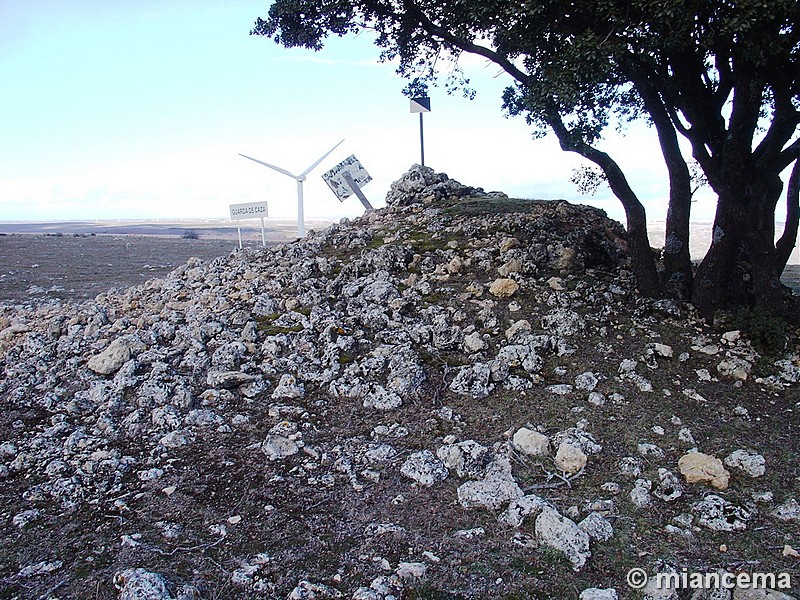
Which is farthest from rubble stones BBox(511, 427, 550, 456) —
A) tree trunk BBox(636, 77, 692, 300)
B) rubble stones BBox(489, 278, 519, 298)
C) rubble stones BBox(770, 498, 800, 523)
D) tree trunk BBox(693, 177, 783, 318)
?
tree trunk BBox(636, 77, 692, 300)

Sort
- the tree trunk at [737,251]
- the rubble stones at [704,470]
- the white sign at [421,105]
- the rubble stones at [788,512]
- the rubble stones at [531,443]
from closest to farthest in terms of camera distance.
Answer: the rubble stones at [788,512]
the rubble stones at [704,470]
the rubble stones at [531,443]
the tree trunk at [737,251]
the white sign at [421,105]

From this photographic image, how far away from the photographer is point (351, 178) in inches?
614

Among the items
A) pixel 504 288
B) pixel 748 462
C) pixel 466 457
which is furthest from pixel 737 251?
pixel 466 457

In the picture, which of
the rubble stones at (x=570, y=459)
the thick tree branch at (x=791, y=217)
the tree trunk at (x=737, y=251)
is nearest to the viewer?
the rubble stones at (x=570, y=459)

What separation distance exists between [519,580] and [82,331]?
9.02 meters

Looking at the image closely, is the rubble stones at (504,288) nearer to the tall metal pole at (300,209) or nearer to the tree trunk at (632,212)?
the tree trunk at (632,212)

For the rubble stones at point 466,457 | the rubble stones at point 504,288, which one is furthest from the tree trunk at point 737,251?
the rubble stones at point 466,457

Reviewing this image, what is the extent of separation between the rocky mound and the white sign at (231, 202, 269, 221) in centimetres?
609

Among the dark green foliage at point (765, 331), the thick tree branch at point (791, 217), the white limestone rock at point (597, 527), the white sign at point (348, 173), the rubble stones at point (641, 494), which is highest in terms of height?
the white sign at point (348, 173)

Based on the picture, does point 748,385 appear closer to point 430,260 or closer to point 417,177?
point 430,260

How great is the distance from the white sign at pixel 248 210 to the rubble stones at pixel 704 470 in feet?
44.8

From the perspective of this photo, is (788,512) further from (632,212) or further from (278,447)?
(632,212)

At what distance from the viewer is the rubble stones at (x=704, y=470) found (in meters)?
5.75

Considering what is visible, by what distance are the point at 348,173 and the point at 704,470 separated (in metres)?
11.7
